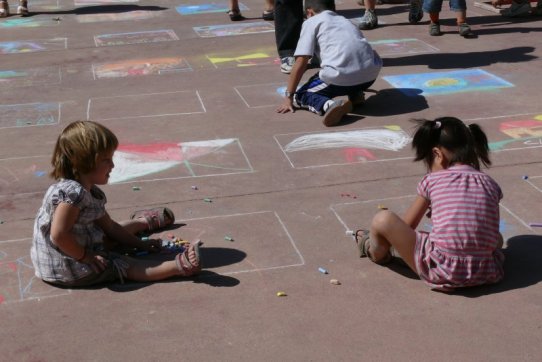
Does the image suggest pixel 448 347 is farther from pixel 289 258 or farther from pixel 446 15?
pixel 446 15

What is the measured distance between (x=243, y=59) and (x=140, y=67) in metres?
1.03

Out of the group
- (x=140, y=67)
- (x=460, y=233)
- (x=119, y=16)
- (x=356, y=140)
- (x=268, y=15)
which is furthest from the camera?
(x=119, y=16)

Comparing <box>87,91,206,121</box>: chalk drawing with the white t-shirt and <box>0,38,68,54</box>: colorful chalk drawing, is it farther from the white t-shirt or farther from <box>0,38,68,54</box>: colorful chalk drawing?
<box>0,38,68,54</box>: colorful chalk drawing

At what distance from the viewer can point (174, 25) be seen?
32.2ft

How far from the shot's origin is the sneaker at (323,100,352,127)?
5.71 meters

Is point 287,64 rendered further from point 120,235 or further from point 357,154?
point 120,235

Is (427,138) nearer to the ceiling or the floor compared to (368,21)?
nearer to the ceiling

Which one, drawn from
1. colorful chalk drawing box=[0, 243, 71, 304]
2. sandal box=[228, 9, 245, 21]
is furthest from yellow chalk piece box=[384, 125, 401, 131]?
sandal box=[228, 9, 245, 21]

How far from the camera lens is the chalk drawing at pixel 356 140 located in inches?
210

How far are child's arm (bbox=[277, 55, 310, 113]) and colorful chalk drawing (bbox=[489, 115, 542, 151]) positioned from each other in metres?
1.53

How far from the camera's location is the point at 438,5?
8406 millimetres

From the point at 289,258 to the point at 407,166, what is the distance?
143 centimetres

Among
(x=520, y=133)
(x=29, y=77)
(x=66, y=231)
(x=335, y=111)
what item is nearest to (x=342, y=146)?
(x=335, y=111)

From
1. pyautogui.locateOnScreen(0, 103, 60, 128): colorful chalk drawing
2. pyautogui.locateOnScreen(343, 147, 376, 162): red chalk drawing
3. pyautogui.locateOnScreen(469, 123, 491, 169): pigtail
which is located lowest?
pyautogui.locateOnScreen(0, 103, 60, 128): colorful chalk drawing
